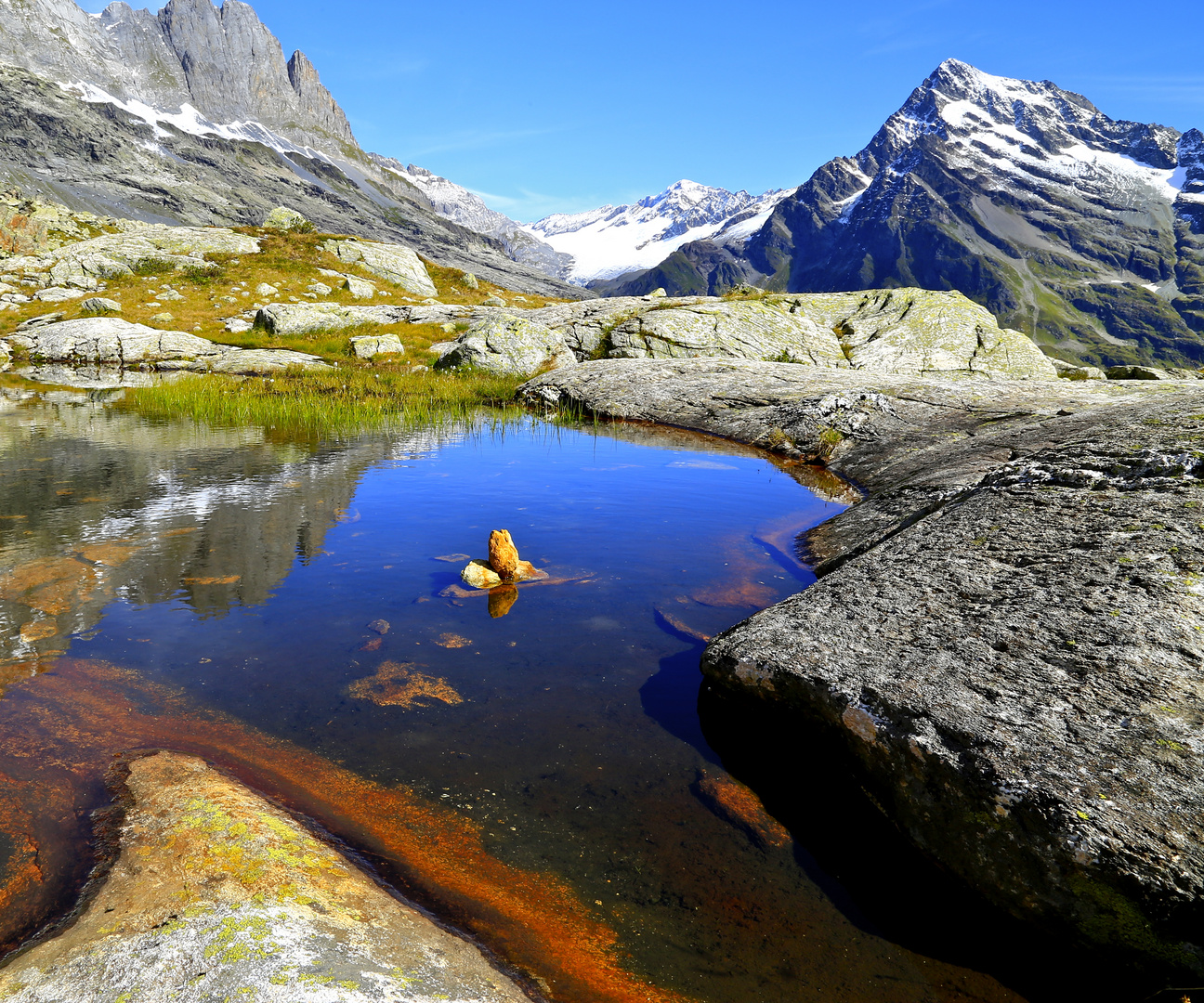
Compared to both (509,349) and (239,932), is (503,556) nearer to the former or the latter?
(239,932)

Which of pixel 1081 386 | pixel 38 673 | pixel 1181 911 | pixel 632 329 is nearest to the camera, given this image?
pixel 1181 911

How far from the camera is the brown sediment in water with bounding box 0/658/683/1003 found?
3469 mm

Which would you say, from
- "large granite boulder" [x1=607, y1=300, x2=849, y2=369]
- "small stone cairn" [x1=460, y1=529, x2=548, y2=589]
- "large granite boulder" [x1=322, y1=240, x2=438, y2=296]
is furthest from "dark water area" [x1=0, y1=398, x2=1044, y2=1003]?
"large granite boulder" [x1=322, y1=240, x2=438, y2=296]

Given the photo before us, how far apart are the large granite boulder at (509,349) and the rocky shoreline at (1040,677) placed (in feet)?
89.0

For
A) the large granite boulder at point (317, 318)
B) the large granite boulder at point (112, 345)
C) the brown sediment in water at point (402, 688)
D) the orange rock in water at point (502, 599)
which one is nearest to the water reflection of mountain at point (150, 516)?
the brown sediment in water at point (402, 688)

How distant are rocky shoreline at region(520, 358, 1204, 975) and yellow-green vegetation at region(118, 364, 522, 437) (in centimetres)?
1805

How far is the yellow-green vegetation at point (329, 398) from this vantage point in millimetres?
22141

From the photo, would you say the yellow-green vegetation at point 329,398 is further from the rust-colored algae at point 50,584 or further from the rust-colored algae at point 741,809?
the rust-colored algae at point 741,809

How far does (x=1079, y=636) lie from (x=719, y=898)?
123 inches

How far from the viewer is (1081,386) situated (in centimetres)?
1891

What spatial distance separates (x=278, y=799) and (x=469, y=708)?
64.6 inches

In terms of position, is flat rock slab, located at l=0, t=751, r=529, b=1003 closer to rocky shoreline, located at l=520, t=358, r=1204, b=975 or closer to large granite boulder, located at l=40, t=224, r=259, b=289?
rocky shoreline, located at l=520, t=358, r=1204, b=975

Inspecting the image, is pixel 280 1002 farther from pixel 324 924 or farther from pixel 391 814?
pixel 391 814

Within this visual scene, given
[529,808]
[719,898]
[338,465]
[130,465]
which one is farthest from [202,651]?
[130,465]
